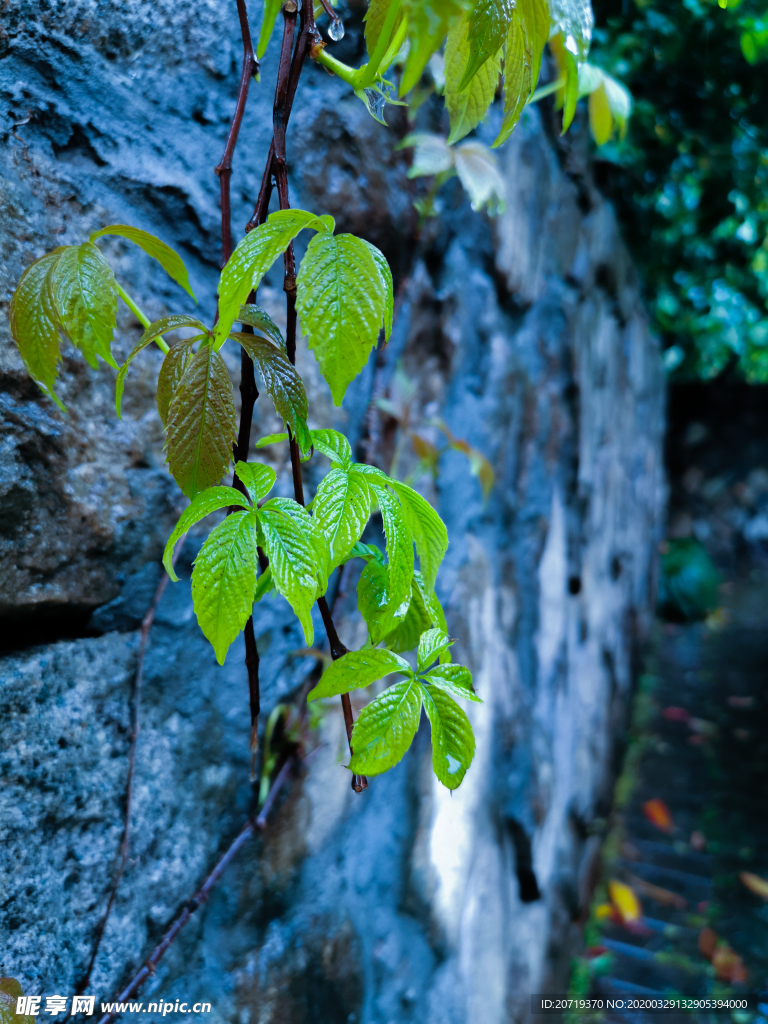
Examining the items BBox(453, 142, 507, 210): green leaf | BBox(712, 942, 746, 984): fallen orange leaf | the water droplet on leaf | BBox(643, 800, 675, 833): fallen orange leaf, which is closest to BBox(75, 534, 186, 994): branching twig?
the water droplet on leaf

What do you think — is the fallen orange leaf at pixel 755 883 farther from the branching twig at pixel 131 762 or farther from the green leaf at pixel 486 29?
the green leaf at pixel 486 29

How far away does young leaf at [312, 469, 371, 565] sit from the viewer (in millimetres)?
430

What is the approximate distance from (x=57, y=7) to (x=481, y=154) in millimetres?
591

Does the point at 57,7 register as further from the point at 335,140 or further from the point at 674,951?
the point at 674,951

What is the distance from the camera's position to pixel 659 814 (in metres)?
2.34

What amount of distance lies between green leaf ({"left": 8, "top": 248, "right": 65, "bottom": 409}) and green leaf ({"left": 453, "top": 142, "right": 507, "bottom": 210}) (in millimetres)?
628

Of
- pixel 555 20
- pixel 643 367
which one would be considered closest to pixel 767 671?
pixel 643 367

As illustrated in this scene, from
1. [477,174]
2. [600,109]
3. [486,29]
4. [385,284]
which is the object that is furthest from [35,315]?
[600,109]

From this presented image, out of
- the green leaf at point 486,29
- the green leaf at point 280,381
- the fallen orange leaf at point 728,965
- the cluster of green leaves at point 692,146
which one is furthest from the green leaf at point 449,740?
the cluster of green leaves at point 692,146

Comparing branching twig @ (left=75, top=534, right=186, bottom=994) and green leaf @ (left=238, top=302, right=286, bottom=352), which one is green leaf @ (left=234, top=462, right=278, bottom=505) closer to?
green leaf @ (left=238, top=302, right=286, bottom=352)

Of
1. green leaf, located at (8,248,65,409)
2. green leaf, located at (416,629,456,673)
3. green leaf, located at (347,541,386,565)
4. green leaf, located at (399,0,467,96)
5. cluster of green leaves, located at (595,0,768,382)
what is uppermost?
cluster of green leaves, located at (595,0,768,382)

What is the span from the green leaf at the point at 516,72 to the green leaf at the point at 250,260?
163mm

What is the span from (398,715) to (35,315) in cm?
38

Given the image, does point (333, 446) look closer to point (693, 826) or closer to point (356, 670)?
point (356, 670)
